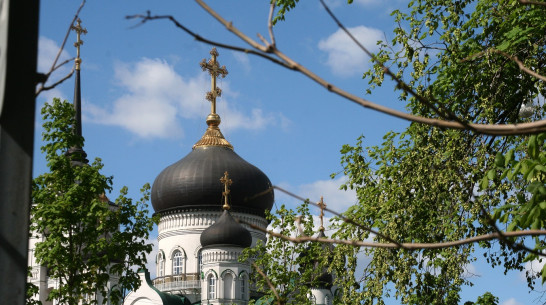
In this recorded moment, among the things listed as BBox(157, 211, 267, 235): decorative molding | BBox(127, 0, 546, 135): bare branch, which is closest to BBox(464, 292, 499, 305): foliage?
BBox(157, 211, 267, 235): decorative molding

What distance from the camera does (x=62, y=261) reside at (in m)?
17.4

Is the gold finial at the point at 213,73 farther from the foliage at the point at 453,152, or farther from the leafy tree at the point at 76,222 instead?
the foliage at the point at 453,152

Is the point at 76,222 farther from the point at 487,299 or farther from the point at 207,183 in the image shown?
the point at 207,183

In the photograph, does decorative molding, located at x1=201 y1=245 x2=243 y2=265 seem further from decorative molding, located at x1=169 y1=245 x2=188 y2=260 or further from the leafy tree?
the leafy tree

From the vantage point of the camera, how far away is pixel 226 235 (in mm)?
41906

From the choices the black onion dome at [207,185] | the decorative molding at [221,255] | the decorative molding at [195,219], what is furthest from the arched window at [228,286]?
the black onion dome at [207,185]

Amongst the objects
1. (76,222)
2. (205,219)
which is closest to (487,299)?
(76,222)

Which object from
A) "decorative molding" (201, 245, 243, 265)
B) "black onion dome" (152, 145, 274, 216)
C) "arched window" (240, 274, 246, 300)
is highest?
"black onion dome" (152, 145, 274, 216)

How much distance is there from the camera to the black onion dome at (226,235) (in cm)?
4188

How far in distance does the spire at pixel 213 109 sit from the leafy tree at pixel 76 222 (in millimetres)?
30570

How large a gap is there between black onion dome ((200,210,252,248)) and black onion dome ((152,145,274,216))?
10.8ft

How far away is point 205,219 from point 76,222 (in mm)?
28374

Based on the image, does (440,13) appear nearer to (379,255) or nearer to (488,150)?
(488,150)

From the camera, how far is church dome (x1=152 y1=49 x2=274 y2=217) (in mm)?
46469
